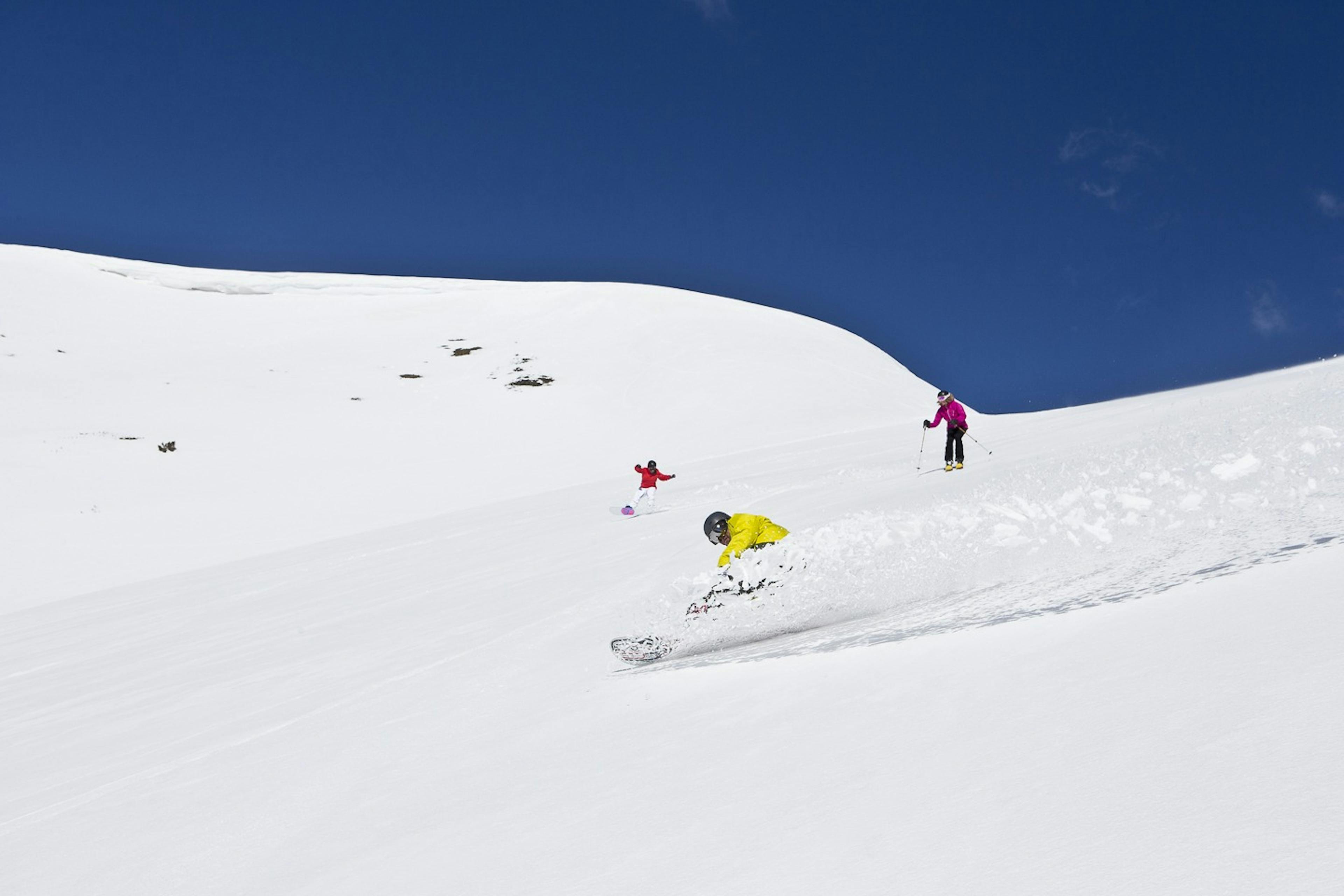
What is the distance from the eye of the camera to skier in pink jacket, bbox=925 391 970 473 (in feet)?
47.8

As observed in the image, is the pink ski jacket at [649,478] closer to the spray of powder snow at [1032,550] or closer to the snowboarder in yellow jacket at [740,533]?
the spray of powder snow at [1032,550]

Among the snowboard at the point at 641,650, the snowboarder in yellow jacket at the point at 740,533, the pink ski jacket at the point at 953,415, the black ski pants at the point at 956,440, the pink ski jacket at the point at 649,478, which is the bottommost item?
the snowboard at the point at 641,650

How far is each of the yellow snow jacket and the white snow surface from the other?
23cm

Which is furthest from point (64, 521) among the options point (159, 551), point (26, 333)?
point (26, 333)

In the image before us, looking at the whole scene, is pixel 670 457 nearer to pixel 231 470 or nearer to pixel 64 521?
pixel 231 470

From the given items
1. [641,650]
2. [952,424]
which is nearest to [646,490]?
[952,424]

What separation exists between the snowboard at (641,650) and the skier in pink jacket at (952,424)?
966 centimetres

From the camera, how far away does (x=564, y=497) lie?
18.9 m

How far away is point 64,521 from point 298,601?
12672 mm

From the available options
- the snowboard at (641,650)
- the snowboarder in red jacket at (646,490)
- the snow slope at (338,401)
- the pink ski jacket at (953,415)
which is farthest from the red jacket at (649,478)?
the snowboard at (641,650)

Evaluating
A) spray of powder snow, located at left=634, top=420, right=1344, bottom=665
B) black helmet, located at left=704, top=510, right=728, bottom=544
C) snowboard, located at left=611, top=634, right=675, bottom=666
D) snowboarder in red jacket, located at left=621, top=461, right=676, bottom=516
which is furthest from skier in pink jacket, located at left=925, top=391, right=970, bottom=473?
snowboard, located at left=611, top=634, right=675, bottom=666

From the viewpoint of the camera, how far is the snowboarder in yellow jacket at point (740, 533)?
7.00m

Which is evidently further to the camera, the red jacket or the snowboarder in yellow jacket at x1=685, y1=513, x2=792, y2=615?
the red jacket

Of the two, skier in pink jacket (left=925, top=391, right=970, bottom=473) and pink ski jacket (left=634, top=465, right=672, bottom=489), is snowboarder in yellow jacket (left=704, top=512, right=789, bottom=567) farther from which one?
skier in pink jacket (left=925, top=391, right=970, bottom=473)
